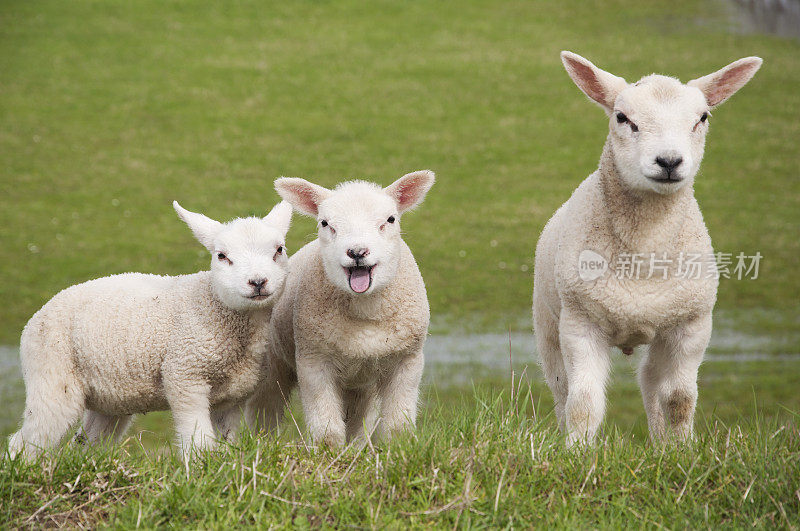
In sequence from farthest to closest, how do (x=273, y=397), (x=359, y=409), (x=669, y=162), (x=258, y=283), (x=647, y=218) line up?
(x=273, y=397) < (x=359, y=409) < (x=647, y=218) < (x=258, y=283) < (x=669, y=162)

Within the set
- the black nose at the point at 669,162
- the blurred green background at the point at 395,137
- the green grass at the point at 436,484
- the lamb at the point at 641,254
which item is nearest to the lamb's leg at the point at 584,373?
the lamb at the point at 641,254

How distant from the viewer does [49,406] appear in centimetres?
568

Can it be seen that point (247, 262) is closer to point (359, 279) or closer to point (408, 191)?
point (359, 279)

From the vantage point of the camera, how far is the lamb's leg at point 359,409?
6371mm

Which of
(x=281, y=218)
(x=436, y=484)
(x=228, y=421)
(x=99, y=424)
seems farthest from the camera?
(x=99, y=424)

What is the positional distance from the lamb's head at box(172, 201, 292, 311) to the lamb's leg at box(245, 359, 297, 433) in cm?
90

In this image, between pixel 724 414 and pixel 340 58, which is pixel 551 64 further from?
pixel 724 414

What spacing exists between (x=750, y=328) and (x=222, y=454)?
41.6ft

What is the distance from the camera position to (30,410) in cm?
571

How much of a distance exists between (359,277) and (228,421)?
153 cm

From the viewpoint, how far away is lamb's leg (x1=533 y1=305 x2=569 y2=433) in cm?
643

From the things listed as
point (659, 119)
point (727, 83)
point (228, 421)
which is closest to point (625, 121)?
point (659, 119)

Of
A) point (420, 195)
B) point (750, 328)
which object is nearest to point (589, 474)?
point (420, 195)

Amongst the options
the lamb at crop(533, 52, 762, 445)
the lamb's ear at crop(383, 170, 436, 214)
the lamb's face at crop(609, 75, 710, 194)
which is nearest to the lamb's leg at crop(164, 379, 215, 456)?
the lamb's ear at crop(383, 170, 436, 214)
